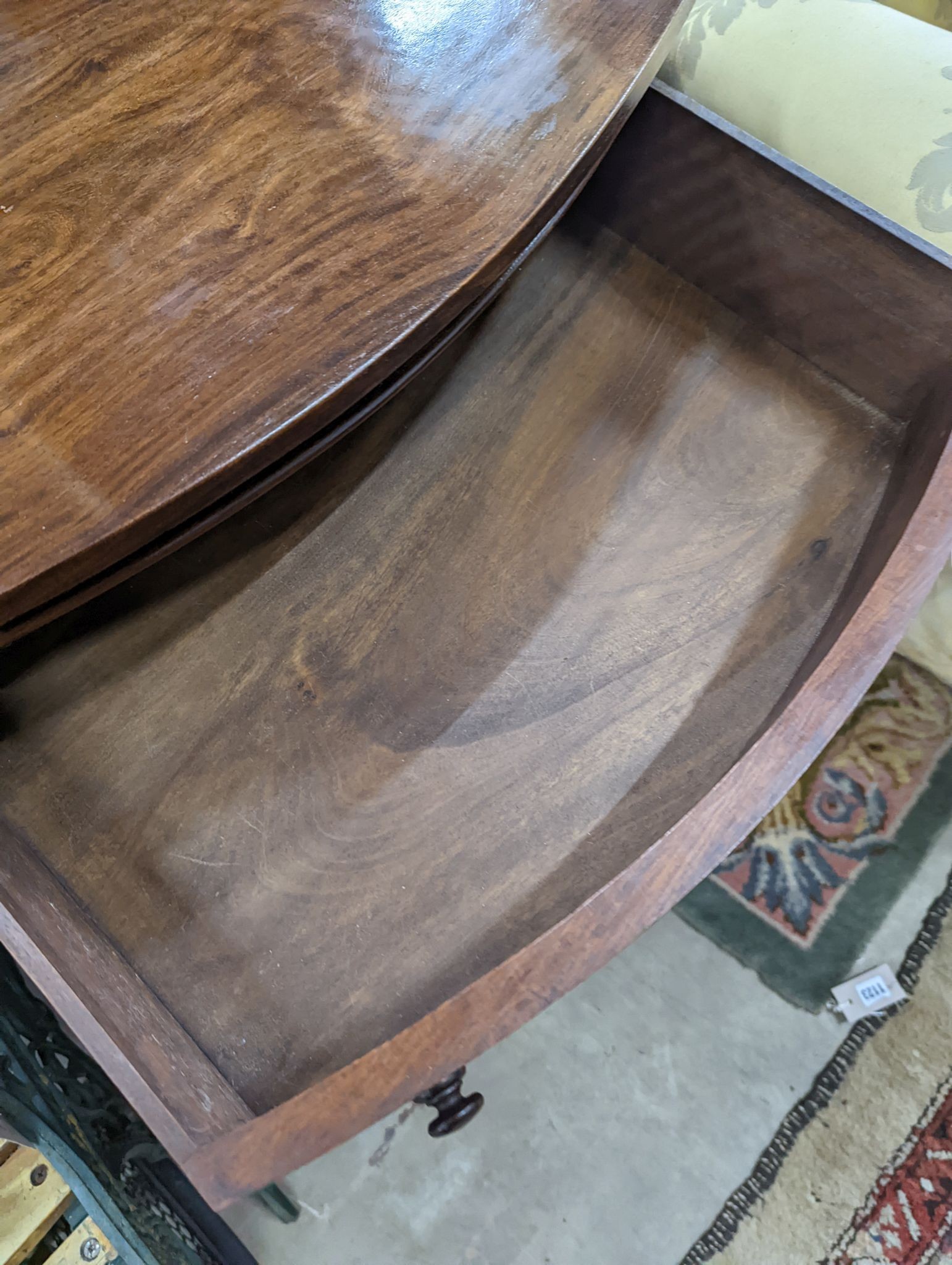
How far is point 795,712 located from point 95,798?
0.39 metres

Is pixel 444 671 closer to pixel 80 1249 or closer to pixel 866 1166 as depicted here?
pixel 80 1249

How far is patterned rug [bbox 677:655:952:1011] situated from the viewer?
0.89 meters

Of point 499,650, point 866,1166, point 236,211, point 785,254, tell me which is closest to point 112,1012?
point 499,650

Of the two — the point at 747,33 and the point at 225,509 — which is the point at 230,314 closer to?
the point at 225,509

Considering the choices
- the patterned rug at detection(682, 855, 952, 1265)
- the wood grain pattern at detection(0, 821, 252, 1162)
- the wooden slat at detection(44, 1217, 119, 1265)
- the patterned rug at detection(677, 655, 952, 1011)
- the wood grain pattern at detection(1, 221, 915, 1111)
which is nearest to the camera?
the wood grain pattern at detection(0, 821, 252, 1162)

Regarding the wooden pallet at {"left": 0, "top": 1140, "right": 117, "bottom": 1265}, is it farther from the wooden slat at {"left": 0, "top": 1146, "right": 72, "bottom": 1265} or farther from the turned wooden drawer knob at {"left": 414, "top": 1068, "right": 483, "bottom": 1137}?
the turned wooden drawer knob at {"left": 414, "top": 1068, "right": 483, "bottom": 1137}

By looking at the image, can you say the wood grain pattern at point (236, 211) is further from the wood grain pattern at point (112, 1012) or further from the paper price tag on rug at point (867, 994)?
the paper price tag on rug at point (867, 994)

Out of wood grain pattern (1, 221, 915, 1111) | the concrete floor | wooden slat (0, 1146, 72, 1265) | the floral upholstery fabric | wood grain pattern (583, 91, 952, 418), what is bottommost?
wooden slat (0, 1146, 72, 1265)

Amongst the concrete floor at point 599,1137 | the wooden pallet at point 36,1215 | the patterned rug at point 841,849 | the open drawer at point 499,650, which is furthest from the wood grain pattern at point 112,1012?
the patterned rug at point 841,849

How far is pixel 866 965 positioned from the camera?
88 centimetres

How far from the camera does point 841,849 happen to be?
3.06ft

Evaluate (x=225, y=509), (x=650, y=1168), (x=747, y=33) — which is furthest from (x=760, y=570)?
(x=650, y=1168)

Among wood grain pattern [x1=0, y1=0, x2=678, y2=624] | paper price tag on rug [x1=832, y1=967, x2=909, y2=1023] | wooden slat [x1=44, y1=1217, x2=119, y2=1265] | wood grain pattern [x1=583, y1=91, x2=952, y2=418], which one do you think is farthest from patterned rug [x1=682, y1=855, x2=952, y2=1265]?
wood grain pattern [x1=0, y1=0, x2=678, y2=624]

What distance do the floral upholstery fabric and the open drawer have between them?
154 millimetres
